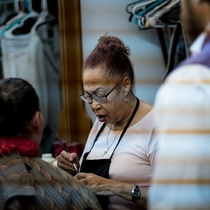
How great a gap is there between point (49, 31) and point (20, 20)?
0.57ft

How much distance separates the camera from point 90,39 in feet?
9.96

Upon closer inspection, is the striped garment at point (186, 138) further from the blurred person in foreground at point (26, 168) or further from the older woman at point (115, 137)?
the older woman at point (115, 137)

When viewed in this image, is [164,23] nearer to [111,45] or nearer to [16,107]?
[111,45]

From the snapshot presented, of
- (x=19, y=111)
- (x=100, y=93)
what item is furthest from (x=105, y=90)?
(x=19, y=111)

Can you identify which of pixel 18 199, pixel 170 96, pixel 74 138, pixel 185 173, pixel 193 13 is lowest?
pixel 74 138

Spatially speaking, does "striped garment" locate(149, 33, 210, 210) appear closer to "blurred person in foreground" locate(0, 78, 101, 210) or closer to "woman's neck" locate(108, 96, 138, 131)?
"blurred person in foreground" locate(0, 78, 101, 210)

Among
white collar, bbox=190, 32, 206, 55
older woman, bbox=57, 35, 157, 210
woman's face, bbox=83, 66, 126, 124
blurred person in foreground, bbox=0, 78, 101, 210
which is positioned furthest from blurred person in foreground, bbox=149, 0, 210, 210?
woman's face, bbox=83, 66, 126, 124

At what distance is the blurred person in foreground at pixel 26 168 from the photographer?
1.69 m

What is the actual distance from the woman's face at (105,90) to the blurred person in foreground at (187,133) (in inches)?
34.2

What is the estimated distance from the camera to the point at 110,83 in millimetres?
2117

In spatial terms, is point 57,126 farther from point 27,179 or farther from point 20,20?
point 27,179

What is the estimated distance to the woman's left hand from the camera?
200 cm

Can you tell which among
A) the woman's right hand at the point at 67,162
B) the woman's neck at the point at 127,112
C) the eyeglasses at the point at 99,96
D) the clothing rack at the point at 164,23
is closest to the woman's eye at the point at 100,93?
the eyeglasses at the point at 99,96

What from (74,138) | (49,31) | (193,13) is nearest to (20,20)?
(49,31)
